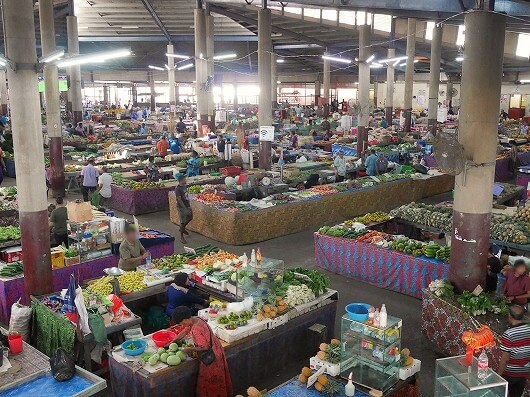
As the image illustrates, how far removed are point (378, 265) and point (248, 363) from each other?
4.21m

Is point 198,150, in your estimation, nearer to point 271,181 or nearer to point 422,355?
point 271,181

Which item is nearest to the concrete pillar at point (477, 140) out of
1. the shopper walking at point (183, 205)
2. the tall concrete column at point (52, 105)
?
the shopper walking at point (183, 205)

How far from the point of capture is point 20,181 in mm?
7910

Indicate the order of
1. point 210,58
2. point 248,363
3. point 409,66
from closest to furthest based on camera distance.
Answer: point 248,363 → point 210,58 → point 409,66

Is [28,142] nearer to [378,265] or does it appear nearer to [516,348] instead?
[378,265]

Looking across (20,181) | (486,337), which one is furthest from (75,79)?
(486,337)

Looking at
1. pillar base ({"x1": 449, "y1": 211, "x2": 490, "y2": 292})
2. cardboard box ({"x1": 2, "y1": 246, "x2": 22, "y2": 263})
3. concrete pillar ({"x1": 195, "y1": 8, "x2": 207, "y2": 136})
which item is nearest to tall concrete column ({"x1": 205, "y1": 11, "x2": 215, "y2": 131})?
concrete pillar ({"x1": 195, "y1": 8, "x2": 207, "y2": 136})

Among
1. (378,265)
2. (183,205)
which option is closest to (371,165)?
(183,205)

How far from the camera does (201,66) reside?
85.4 feet

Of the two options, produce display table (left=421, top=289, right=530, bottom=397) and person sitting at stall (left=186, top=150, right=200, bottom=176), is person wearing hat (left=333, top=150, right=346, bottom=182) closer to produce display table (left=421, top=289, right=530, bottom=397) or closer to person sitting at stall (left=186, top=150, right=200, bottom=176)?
person sitting at stall (left=186, top=150, right=200, bottom=176)

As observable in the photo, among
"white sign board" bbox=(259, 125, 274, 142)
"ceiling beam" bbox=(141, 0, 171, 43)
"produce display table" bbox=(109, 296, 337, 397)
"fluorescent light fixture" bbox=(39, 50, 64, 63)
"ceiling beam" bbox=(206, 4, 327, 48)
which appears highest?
"ceiling beam" bbox=(141, 0, 171, 43)

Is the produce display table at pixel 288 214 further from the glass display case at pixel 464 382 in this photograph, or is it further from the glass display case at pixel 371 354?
the glass display case at pixel 464 382

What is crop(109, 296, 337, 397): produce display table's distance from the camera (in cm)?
583

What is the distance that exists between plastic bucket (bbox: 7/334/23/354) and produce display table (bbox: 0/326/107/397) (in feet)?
0.53
